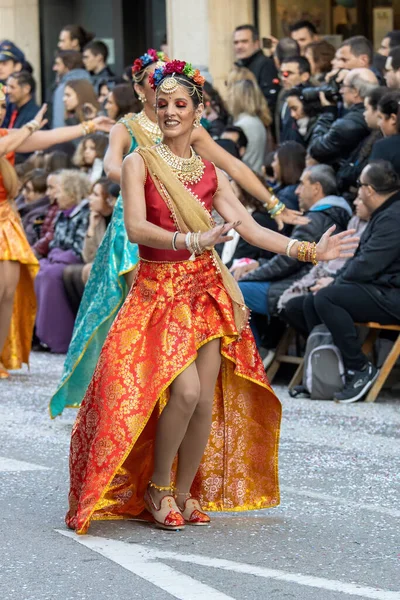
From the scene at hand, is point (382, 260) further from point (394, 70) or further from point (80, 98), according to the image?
point (80, 98)

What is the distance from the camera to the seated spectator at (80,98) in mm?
13992

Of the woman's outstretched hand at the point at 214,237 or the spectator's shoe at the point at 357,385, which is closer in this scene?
the woman's outstretched hand at the point at 214,237

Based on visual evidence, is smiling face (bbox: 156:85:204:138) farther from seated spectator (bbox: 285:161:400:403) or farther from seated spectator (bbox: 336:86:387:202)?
seated spectator (bbox: 336:86:387:202)

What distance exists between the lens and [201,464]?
608 cm

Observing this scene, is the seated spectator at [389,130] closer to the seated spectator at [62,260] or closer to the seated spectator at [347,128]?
the seated spectator at [347,128]

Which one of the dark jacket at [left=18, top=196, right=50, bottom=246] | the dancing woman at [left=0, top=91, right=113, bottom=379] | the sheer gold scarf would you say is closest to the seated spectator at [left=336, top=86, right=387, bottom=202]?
the dancing woman at [left=0, top=91, right=113, bottom=379]

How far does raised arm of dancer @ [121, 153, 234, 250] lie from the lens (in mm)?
5543

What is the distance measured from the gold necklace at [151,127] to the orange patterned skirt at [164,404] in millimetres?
2148

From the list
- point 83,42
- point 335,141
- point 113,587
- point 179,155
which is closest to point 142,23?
point 83,42

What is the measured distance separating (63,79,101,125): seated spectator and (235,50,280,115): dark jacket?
1.50m

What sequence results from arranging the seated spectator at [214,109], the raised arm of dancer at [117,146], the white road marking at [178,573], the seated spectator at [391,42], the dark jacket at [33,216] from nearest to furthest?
1. the white road marking at [178,573]
2. the raised arm of dancer at [117,146]
3. the seated spectator at [391,42]
4. the seated spectator at [214,109]
5. the dark jacket at [33,216]

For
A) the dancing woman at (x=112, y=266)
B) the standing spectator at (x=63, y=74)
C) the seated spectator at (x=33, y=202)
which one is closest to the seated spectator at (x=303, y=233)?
the dancing woman at (x=112, y=266)

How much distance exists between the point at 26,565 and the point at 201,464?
111 cm

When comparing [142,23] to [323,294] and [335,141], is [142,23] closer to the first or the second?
[335,141]
